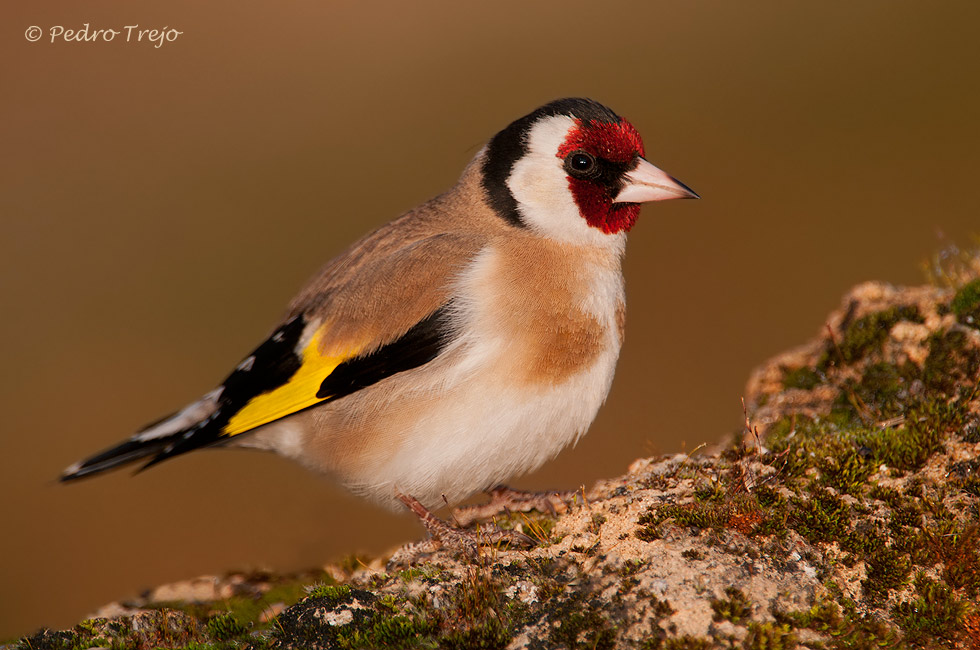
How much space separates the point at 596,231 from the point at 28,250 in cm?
1332

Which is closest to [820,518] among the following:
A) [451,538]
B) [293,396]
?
[451,538]

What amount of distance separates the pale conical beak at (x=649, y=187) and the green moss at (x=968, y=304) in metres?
1.93

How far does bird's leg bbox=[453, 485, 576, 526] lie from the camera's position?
554 centimetres

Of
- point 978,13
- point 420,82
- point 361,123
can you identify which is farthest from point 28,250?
point 978,13

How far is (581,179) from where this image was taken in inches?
225

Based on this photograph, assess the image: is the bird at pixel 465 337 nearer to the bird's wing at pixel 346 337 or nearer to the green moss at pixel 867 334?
the bird's wing at pixel 346 337

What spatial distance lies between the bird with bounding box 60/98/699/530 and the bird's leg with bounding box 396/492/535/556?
5cm

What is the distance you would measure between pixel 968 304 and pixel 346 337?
4083 mm

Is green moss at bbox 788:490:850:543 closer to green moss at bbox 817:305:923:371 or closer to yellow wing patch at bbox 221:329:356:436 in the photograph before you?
green moss at bbox 817:305:923:371

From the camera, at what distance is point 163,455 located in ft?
18.8

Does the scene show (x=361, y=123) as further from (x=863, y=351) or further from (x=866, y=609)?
(x=866, y=609)

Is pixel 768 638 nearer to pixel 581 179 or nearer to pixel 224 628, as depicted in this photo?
pixel 224 628

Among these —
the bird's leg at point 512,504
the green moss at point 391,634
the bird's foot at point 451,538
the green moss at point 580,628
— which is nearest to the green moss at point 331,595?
the green moss at point 391,634

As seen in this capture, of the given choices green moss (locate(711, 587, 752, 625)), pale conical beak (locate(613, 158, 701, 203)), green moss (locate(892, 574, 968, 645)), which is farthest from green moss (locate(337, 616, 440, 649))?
pale conical beak (locate(613, 158, 701, 203))
